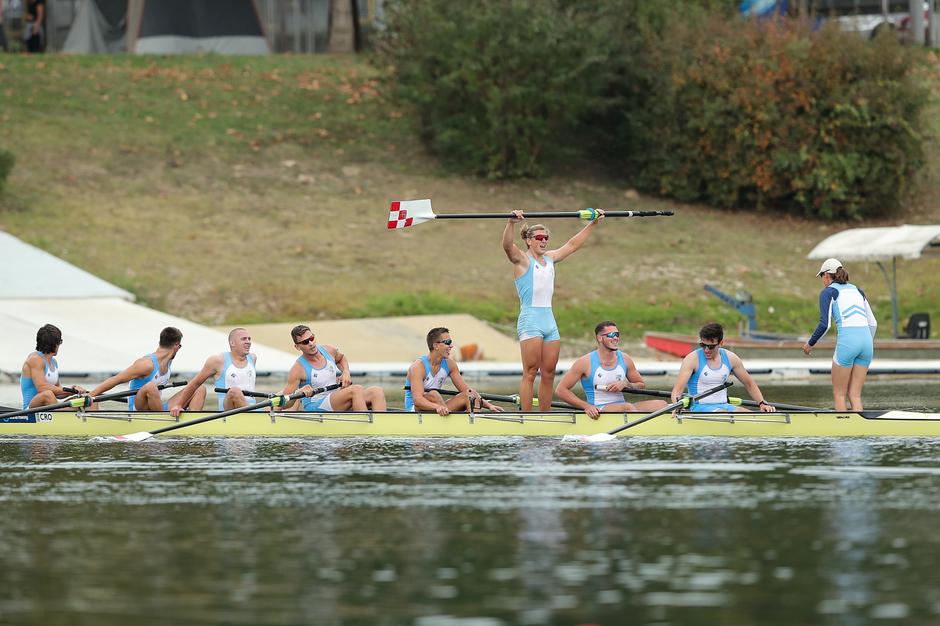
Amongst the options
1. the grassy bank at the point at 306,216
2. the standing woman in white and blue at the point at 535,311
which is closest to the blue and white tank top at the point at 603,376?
the standing woman in white and blue at the point at 535,311

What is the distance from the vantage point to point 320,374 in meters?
15.2

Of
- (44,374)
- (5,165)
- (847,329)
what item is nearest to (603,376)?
(847,329)

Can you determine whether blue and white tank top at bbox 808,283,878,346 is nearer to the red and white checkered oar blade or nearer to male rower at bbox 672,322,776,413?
male rower at bbox 672,322,776,413

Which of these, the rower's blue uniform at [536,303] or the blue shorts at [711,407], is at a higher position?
the rower's blue uniform at [536,303]

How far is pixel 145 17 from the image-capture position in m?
42.5

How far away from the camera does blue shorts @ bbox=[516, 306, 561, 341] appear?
14969 mm

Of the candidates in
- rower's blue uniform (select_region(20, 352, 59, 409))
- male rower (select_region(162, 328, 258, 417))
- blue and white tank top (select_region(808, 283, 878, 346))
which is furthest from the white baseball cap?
rower's blue uniform (select_region(20, 352, 59, 409))

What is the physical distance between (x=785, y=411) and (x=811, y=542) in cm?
502

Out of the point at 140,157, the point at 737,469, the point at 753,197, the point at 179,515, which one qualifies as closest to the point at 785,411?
the point at 737,469

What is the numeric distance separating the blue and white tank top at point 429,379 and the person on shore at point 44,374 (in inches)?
127

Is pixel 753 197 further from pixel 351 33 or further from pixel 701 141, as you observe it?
pixel 351 33

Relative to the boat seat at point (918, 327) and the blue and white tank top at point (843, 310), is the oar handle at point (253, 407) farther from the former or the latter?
the boat seat at point (918, 327)

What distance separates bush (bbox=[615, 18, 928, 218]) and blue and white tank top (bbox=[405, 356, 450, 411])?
20.0m

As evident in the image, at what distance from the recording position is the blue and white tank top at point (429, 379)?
1517 cm
